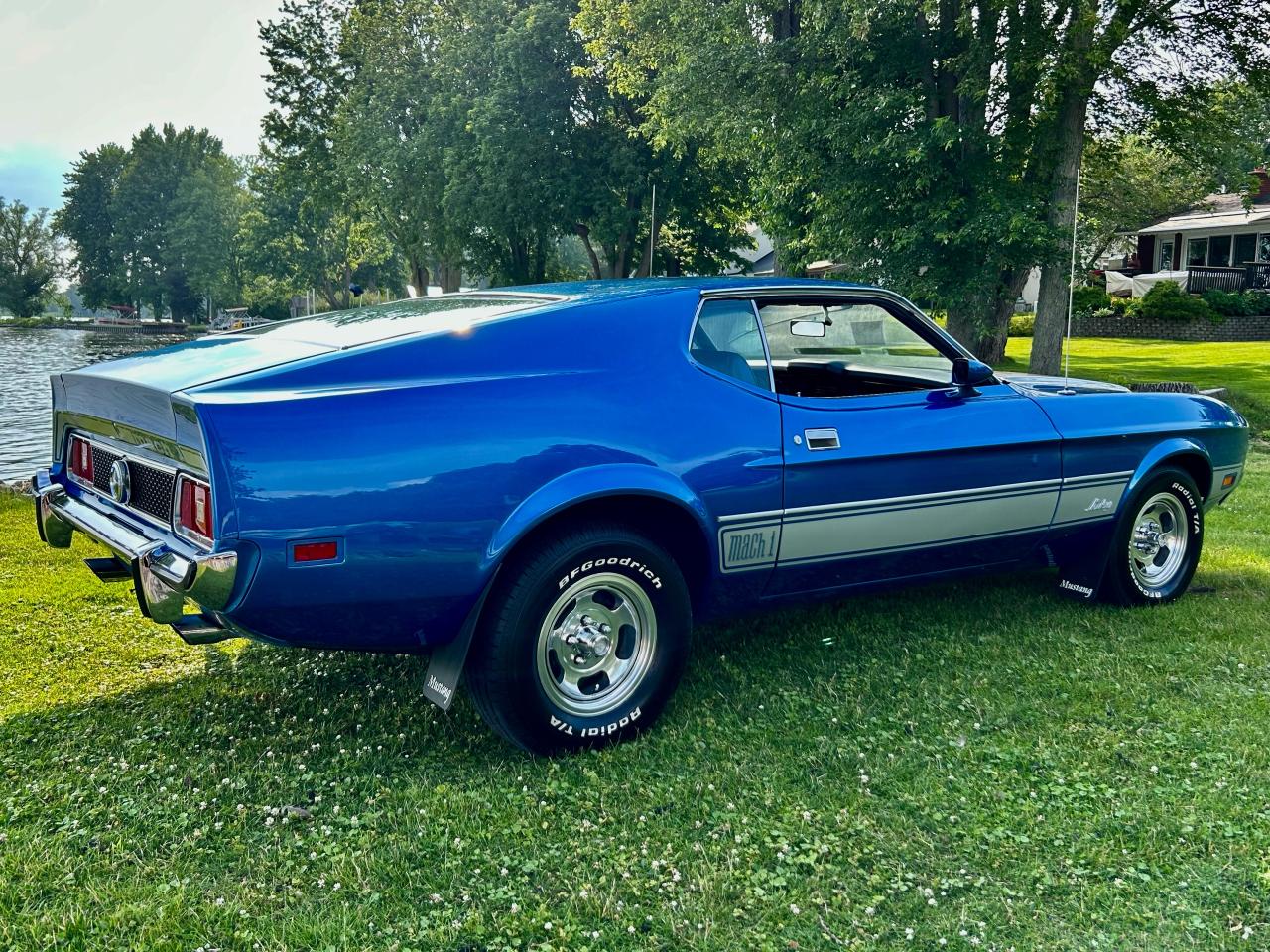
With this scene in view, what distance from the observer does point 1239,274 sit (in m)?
31.4

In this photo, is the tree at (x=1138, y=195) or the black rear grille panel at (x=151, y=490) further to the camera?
the tree at (x=1138, y=195)

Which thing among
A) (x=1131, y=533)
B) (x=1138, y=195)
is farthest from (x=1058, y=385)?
(x=1138, y=195)

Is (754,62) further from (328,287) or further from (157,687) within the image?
(328,287)

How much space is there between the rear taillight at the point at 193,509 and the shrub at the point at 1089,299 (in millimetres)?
29395

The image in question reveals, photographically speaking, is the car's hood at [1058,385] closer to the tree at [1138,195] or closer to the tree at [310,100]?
the tree at [1138,195]

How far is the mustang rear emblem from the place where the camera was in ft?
11.3

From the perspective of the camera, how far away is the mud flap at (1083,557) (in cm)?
481

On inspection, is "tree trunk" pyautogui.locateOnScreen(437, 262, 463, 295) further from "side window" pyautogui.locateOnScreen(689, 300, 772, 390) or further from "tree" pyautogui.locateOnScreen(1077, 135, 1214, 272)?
"side window" pyautogui.locateOnScreen(689, 300, 772, 390)

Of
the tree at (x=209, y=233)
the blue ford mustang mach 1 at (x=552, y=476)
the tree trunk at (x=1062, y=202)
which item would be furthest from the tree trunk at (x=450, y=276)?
the blue ford mustang mach 1 at (x=552, y=476)

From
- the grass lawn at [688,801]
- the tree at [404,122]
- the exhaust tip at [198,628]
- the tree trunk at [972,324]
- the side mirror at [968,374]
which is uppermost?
the tree at [404,122]

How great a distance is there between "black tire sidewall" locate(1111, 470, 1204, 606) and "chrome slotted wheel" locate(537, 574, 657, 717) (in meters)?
2.70

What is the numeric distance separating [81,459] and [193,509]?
3.95ft

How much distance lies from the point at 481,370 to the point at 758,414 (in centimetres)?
107

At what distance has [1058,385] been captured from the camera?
5062 mm
